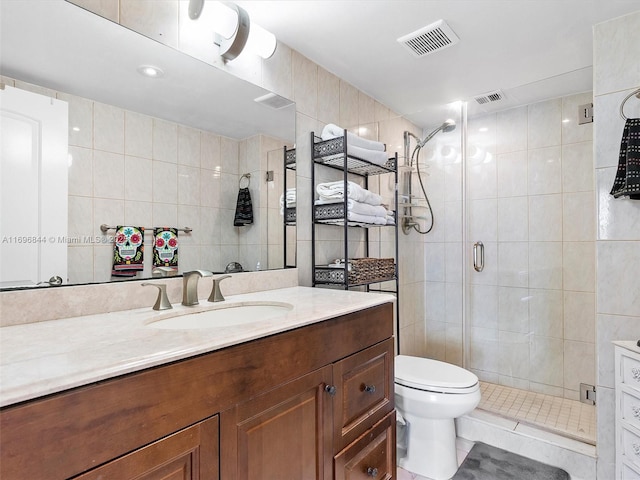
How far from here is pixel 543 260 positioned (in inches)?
97.8

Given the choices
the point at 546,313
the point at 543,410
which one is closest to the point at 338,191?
the point at 546,313

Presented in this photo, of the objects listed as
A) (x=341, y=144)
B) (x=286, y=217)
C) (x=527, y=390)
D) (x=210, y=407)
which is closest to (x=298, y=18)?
(x=341, y=144)

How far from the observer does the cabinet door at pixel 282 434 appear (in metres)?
0.83

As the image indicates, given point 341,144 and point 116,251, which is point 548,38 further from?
point 116,251

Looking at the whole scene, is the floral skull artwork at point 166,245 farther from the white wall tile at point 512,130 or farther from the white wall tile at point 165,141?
the white wall tile at point 512,130

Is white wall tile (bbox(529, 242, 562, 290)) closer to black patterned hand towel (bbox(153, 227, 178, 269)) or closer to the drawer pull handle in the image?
the drawer pull handle

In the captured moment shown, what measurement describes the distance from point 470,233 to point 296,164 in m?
1.53

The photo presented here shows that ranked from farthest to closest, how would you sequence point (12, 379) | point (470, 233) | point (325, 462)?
1. point (470, 233)
2. point (325, 462)
3. point (12, 379)

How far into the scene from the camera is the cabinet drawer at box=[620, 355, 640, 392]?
1406mm

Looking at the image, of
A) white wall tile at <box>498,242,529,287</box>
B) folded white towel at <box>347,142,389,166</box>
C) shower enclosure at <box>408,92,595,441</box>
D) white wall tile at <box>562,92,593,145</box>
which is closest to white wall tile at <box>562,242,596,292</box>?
shower enclosure at <box>408,92,595,441</box>

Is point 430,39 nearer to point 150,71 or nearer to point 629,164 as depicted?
point 629,164

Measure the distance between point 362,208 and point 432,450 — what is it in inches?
52.0

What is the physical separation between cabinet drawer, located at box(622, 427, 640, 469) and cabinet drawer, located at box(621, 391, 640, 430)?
5 centimetres

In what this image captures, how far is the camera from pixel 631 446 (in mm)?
1433
